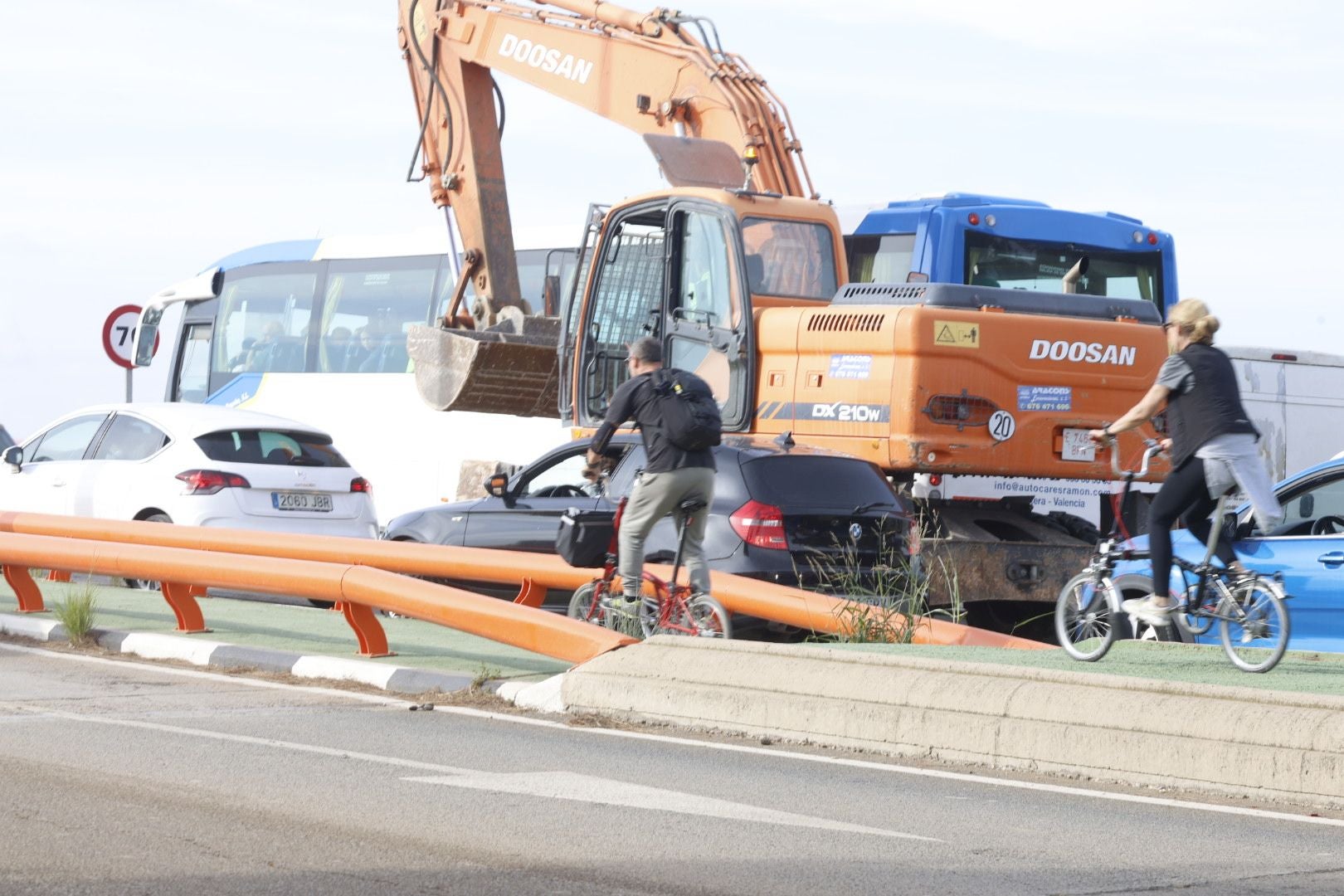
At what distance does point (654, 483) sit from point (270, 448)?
653 centimetres

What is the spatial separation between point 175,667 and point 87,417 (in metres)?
6.62

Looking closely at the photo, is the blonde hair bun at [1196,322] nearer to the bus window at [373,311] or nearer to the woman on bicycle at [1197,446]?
the woman on bicycle at [1197,446]

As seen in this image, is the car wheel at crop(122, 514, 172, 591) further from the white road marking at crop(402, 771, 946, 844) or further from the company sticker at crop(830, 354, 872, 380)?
the white road marking at crop(402, 771, 946, 844)

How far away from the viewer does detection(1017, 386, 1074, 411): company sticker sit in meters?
15.2

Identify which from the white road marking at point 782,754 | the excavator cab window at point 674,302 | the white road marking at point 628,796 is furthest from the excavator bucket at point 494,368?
the white road marking at point 628,796

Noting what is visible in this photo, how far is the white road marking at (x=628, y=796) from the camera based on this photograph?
7.14 m

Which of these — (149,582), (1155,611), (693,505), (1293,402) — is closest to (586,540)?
(693,505)

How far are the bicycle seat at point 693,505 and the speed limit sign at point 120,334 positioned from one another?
13.9 m

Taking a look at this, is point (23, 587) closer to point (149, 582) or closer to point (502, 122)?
point (149, 582)

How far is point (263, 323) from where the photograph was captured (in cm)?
2833

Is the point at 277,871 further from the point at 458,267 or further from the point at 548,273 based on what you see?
the point at 548,273

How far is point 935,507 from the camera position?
49.6ft

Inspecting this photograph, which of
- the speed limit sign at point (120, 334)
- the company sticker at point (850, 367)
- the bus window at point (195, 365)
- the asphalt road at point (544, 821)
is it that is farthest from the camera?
the bus window at point (195, 365)

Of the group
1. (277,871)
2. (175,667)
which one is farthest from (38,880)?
(175,667)
